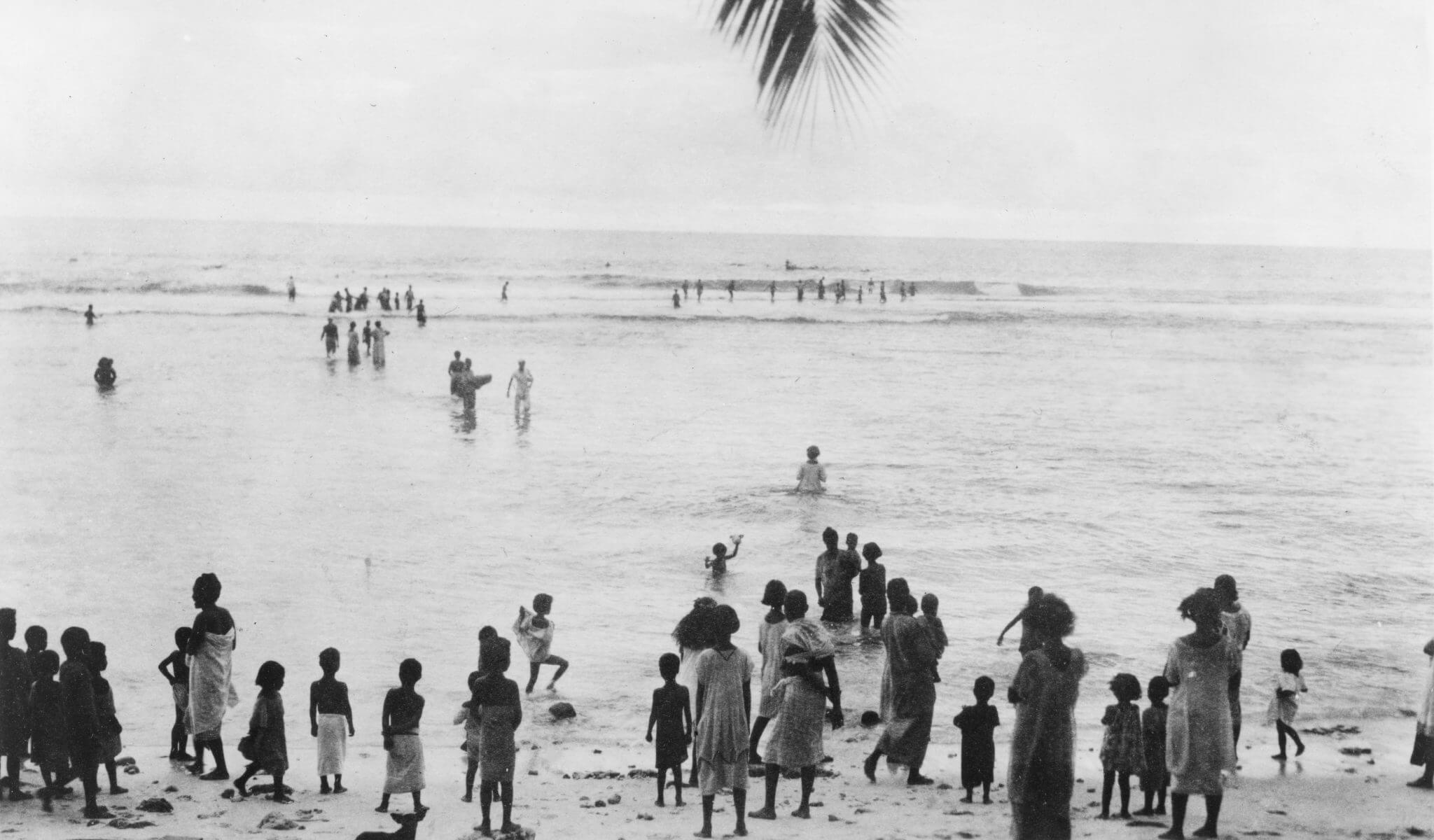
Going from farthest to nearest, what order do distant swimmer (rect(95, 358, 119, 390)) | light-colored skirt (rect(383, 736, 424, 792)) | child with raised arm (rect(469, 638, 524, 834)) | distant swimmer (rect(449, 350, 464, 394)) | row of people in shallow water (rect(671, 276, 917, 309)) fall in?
row of people in shallow water (rect(671, 276, 917, 309)), distant swimmer (rect(95, 358, 119, 390)), distant swimmer (rect(449, 350, 464, 394)), light-colored skirt (rect(383, 736, 424, 792)), child with raised arm (rect(469, 638, 524, 834))

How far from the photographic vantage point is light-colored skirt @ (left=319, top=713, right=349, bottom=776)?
7.42m

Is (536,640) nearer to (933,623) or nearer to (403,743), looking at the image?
(403,743)

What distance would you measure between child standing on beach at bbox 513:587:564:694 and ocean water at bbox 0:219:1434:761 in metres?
0.29

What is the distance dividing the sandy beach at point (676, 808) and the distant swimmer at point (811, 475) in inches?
325

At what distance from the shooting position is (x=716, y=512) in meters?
16.8

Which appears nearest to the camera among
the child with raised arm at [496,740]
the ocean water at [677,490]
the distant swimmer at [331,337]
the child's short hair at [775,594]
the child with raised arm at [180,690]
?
the child with raised arm at [496,740]

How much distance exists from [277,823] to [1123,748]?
485 centimetres

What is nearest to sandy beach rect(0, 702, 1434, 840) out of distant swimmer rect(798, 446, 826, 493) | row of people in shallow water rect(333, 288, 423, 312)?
distant swimmer rect(798, 446, 826, 493)

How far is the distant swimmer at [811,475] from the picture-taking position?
1703 cm


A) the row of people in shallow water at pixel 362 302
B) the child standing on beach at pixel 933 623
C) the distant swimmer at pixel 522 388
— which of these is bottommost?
the child standing on beach at pixel 933 623

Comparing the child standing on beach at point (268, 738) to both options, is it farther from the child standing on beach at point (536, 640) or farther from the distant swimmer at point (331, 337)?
the distant swimmer at point (331, 337)

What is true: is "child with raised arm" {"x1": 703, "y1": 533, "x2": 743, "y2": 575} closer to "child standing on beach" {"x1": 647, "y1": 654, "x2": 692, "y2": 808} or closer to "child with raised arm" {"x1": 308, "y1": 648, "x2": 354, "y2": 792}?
"child standing on beach" {"x1": 647, "y1": 654, "x2": 692, "y2": 808}

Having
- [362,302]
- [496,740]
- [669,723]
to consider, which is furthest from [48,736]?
[362,302]

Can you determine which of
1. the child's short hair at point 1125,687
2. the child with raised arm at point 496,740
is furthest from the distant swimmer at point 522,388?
the child's short hair at point 1125,687
